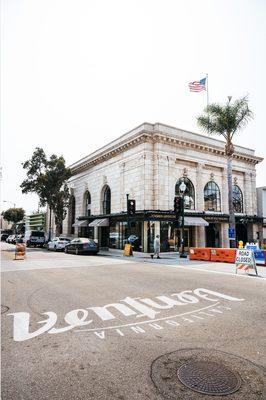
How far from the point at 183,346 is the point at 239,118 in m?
22.8

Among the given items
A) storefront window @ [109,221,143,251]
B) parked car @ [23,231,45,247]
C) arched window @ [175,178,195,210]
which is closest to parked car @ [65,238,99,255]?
storefront window @ [109,221,143,251]

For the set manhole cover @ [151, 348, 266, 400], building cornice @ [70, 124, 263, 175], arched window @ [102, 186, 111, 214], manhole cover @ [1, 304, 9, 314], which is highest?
building cornice @ [70, 124, 263, 175]

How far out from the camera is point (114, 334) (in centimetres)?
476

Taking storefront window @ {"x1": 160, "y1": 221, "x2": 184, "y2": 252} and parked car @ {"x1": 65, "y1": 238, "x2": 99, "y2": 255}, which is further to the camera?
storefront window @ {"x1": 160, "y1": 221, "x2": 184, "y2": 252}

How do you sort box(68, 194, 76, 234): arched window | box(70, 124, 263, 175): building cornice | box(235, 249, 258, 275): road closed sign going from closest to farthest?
box(235, 249, 258, 275): road closed sign, box(70, 124, 263, 175): building cornice, box(68, 194, 76, 234): arched window

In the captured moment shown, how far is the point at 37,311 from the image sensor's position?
20.1 ft

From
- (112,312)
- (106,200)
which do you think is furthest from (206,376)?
(106,200)

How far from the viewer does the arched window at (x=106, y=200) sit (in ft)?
113

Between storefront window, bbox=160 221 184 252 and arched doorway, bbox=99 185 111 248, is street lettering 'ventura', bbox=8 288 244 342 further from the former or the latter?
arched doorway, bbox=99 185 111 248

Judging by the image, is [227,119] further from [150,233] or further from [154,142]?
[150,233]

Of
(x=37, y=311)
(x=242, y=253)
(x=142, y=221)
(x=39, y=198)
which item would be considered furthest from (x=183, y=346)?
(x=39, y=198)

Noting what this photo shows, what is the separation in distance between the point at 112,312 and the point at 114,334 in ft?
4.20

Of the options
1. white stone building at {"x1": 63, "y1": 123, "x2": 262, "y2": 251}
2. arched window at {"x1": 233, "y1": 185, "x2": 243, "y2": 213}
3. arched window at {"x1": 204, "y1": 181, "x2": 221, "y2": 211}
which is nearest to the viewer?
white stone building at {"x1": 63, "y1": 123, "x2": 262, "y2": 251}

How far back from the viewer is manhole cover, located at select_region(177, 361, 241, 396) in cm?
310
